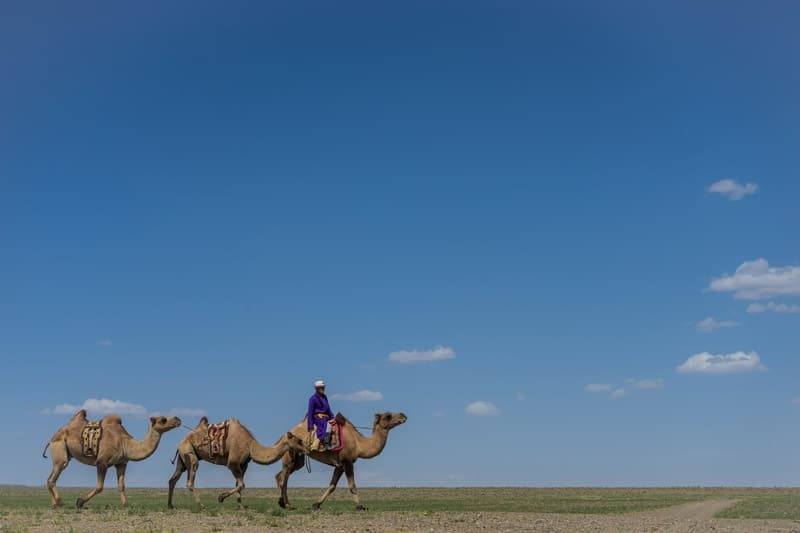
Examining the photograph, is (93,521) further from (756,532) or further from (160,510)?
(756,532)

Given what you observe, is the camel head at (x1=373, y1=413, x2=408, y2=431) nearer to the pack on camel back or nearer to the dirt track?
the dirt track

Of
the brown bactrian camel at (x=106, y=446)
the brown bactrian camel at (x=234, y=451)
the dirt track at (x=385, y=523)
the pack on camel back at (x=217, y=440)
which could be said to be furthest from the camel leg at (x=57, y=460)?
the pack on camel back at (x=217, y=440)

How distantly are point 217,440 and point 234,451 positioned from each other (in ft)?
2.10

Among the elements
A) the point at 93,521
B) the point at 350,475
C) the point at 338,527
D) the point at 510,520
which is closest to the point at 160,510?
the point at 93,521

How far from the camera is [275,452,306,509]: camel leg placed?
1077 inches

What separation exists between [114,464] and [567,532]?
15.8 meters

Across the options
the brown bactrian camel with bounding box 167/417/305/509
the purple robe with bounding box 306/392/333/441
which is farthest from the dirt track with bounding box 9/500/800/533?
the purple robe with bounding box 306/392/333/441

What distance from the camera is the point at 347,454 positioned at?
2767cm

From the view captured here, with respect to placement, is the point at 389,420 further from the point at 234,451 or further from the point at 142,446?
the point at 142,446

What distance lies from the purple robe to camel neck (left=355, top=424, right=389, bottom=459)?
4.78 feet

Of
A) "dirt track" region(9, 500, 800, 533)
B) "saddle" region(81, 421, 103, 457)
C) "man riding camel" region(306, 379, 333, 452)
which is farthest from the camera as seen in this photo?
"saddle" region(81, 421, 103, 457)

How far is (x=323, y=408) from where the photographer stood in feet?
90.0

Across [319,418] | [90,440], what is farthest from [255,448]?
[90,440]

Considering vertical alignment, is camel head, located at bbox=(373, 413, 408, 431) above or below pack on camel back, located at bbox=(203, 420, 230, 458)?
above
